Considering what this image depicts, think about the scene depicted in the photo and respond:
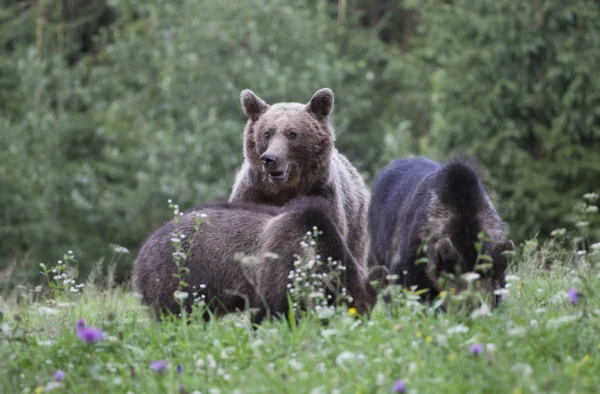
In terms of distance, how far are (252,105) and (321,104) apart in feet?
2.15

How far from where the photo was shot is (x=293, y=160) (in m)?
9.88

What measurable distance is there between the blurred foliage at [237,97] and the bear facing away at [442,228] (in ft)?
49.2

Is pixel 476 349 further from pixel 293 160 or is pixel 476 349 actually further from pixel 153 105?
pixel 153 105

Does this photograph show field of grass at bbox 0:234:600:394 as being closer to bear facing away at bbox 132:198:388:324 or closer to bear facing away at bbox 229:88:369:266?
bear facing away at bbox 132:198:388:324

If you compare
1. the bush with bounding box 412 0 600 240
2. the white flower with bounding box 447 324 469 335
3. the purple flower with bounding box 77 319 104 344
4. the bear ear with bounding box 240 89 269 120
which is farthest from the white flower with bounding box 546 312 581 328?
the bush with bounding box 412 0 600 240

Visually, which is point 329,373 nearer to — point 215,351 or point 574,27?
point 215,351

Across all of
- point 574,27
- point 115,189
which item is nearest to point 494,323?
point 574,27

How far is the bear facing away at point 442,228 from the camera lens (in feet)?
24.3

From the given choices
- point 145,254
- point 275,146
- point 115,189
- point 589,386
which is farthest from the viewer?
point 115,189

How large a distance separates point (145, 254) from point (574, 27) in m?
19.4

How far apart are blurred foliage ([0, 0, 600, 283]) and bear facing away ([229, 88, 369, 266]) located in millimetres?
14083

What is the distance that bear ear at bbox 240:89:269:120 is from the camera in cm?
1034

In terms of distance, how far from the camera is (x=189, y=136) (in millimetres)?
29891

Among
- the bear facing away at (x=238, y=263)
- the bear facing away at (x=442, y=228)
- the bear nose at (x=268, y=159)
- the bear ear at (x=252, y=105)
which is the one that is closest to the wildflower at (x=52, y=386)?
the bear facing away at (x=238, y=263)
